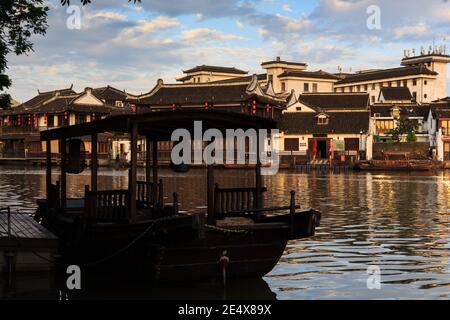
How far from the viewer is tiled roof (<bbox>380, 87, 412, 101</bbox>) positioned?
93000mm

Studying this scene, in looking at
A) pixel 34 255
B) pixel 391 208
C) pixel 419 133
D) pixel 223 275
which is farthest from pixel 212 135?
pixel 419 133

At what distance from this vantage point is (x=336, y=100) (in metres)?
80.3

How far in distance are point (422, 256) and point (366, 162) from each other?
51775 mm

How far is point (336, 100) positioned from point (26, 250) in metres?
71.0

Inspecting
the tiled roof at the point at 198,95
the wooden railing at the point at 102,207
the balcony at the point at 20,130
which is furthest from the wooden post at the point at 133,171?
the balcony at the point at 20,130

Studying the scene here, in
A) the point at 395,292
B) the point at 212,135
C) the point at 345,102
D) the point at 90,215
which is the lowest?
the point at 395,292

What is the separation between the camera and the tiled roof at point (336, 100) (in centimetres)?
7769

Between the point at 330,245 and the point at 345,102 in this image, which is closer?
the point at 330,245

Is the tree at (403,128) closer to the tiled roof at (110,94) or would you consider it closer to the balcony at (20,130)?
the tiled roof at (110,94)

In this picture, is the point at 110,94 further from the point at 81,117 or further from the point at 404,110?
the point at 404,110

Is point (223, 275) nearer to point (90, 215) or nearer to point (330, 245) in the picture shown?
point (90, 215)

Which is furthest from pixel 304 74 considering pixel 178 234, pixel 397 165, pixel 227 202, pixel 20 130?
pixel 178 234

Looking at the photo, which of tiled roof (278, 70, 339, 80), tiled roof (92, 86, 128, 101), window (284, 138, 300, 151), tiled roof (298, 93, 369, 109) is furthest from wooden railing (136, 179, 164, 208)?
tiled roof (278, 70, 339, 80)
